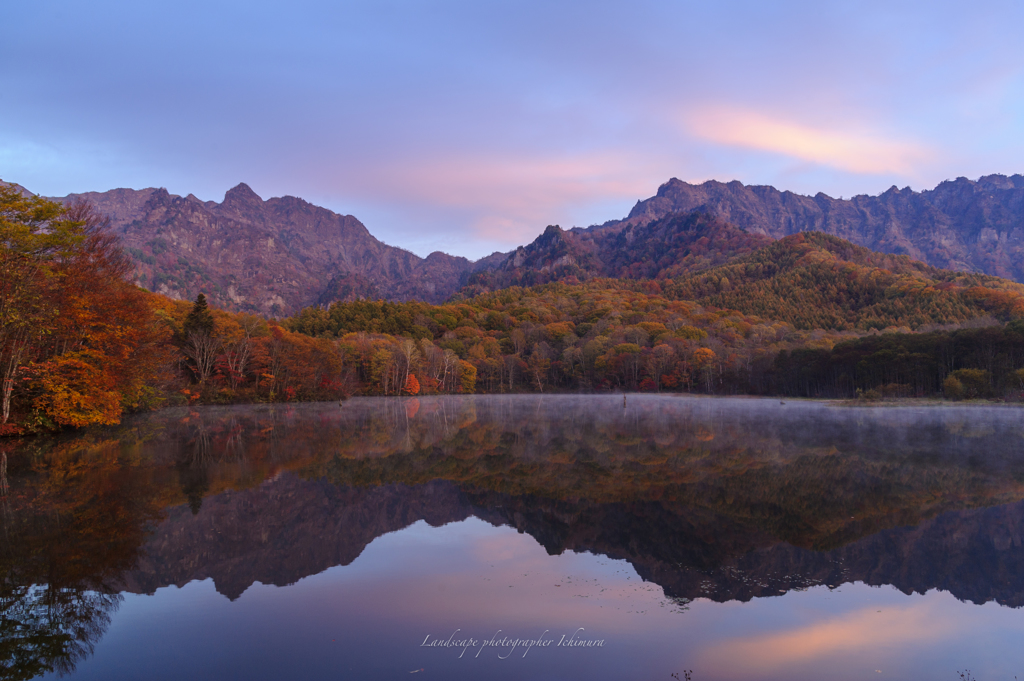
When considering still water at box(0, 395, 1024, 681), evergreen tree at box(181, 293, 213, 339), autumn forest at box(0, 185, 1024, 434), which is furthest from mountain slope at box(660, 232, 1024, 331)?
evergreen tree at box(181, 293, 213, 339)

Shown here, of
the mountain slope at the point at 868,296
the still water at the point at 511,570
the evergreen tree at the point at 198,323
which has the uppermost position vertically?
the mountain slope at the point at 868,296

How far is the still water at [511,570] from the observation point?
6211mm

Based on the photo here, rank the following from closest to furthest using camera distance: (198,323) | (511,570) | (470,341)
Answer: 1. (511,570)
2. (198,323)
3. (470,341)

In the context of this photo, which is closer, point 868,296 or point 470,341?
point 470,341

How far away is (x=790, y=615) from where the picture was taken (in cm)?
736

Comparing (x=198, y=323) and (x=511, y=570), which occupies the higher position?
(x=198, y=323)

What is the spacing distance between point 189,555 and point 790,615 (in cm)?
959

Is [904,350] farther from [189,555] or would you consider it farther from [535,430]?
[189,555]

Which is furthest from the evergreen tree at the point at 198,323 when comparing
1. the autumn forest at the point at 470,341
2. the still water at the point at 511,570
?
the still water at the point at 511,570

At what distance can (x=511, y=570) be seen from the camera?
360 inches

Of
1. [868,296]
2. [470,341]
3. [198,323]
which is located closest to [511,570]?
[198,323]

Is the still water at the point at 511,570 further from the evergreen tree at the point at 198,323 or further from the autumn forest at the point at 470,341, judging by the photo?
the evergreen tree at the point at 198,323

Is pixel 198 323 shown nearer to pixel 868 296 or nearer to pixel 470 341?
pixel 470 341

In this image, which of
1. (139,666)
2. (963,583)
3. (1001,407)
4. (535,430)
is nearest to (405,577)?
(139,666)
